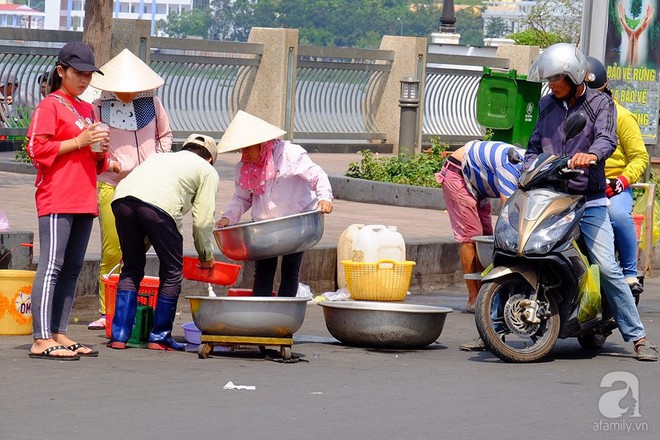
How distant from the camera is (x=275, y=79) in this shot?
2247 centimetres

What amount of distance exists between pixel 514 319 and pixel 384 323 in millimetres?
830

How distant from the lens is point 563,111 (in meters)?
8.66

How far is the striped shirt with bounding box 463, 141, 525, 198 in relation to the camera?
10036 mm

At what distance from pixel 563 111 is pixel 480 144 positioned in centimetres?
168

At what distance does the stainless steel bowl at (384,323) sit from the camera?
888 cm

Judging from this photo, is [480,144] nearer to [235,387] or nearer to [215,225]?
[215,225]

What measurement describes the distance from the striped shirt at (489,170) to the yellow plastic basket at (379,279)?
2.87 feet

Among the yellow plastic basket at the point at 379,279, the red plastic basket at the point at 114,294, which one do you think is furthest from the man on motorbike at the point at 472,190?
the red plastic basket at the point at 114,294

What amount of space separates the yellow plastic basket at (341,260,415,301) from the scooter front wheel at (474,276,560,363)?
2.43m

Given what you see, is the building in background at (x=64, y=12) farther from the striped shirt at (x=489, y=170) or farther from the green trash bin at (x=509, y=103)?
the striped shirt at (x=489, y=170)

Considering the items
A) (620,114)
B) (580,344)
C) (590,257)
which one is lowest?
(580,344)

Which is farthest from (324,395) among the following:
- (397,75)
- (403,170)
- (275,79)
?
(397,75)

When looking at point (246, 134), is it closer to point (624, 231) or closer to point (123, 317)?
point (123, 317)

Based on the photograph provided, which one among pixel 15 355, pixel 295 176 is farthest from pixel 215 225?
pixel 15 355
